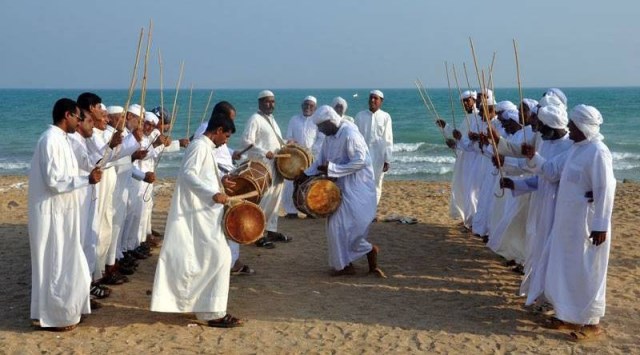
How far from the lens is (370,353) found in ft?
20.6

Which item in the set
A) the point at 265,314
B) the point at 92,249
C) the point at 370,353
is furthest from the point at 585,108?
the point at 92,249

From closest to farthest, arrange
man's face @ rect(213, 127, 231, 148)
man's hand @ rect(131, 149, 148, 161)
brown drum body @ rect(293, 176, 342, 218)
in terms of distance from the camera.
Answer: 1. man's face @ rect(213, 127, 231, 148)
2. man's hand @ rect(131, 149, 148, 161)
3. brown drum body @ rect(293, 176, 342, 218)

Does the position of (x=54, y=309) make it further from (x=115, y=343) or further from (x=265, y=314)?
(x=265, y=314)

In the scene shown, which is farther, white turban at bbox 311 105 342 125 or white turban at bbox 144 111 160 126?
white turban at bbox 144 111 160 126

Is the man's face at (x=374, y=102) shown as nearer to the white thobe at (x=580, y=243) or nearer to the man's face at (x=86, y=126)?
the white thobe at (x=580, y=243)

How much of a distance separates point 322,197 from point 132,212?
8.06 feet

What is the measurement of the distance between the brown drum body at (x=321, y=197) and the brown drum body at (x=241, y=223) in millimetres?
1621

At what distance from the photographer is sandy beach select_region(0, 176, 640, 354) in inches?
253

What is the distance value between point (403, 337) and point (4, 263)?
5388mm

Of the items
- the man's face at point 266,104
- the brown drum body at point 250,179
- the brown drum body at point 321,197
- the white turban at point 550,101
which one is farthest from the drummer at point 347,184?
the man's face at point 266,104

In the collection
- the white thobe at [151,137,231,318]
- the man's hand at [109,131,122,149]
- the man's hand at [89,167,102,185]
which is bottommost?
the white thobe at [151,137,231,318]

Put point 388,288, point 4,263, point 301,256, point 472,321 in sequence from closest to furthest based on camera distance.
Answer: point 472,321 → point 388,288 → point 4,263 → point 301,256

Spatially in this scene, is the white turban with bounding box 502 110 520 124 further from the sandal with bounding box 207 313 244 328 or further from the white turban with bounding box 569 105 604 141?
the sandal with bounding box 207 313 244 328

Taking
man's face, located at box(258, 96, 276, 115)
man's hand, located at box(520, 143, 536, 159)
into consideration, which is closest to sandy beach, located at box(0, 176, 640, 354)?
man's hand, located at box(520, 143, 536, 159)
